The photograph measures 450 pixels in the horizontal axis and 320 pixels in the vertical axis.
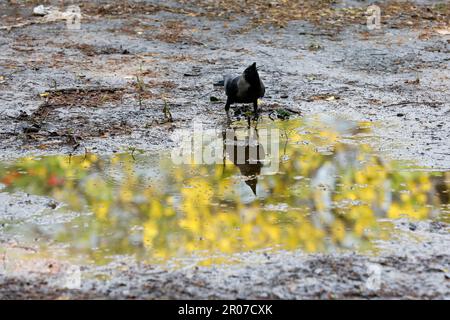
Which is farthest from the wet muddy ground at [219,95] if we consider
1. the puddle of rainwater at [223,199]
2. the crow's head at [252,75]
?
the crow's head at [252,75]

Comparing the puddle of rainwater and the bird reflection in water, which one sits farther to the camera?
the bird reflection in water

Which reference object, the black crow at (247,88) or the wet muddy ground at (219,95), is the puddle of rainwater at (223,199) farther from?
the black crow at (247,88)

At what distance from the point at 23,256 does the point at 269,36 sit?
25.2ft

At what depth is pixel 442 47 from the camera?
10.5m

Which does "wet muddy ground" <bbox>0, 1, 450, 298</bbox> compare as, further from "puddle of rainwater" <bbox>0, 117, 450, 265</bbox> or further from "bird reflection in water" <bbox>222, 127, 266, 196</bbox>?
"bird reflection in water" <bbox>222, 127, 266, 196</bbox>

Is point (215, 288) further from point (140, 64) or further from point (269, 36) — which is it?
point (269, 36)

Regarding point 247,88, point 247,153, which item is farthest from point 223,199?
point 247,88

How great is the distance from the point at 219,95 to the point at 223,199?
10.6 feet

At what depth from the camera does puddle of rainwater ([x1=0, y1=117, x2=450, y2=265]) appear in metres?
4.40

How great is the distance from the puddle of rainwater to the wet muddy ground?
0.16 meters

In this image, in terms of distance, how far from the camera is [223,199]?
5.18m

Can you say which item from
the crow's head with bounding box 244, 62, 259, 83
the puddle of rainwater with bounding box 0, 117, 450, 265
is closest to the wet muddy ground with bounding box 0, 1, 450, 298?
the puddle of rainwater with bounding box 0, 117, 450, 265

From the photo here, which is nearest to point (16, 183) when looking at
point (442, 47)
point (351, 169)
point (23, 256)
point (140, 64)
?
point (23, 256)

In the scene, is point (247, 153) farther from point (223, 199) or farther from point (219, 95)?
point (219, 95)
